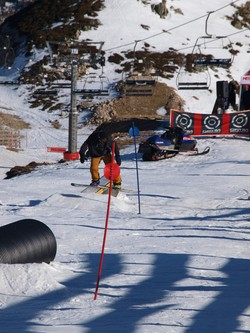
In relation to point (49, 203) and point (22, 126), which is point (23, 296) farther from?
point (22, 126)

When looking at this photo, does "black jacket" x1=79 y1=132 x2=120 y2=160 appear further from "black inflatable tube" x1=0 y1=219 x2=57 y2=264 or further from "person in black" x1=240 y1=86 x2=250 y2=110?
"person in black" x1=240 y1=86 x2=250 y2=110

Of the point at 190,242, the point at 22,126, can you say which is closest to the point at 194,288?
the point at 190,242

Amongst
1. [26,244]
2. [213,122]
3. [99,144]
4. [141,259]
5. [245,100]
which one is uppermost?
[245,100]

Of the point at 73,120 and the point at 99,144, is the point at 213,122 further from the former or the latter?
the point at 99,144

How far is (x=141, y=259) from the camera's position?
9664mm

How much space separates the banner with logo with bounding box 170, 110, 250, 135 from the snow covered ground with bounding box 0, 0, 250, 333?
7.88m

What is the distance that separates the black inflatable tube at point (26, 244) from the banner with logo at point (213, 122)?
71.0ft

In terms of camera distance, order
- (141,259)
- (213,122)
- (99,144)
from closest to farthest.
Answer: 1. (141,259)
2. (99,144)
3. (213,122)

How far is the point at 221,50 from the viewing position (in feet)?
223

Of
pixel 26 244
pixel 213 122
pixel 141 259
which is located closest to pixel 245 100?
pixel 213 122

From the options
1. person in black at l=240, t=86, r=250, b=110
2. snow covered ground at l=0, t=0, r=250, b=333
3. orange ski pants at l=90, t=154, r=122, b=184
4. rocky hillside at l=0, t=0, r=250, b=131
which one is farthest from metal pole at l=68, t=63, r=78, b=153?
orange ski pants at l=90, t=154, r=122, b=184

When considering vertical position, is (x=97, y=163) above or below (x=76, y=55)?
below

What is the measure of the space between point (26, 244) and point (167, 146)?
17567 millimetres

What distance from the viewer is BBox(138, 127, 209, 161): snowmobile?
2562 centimetres
